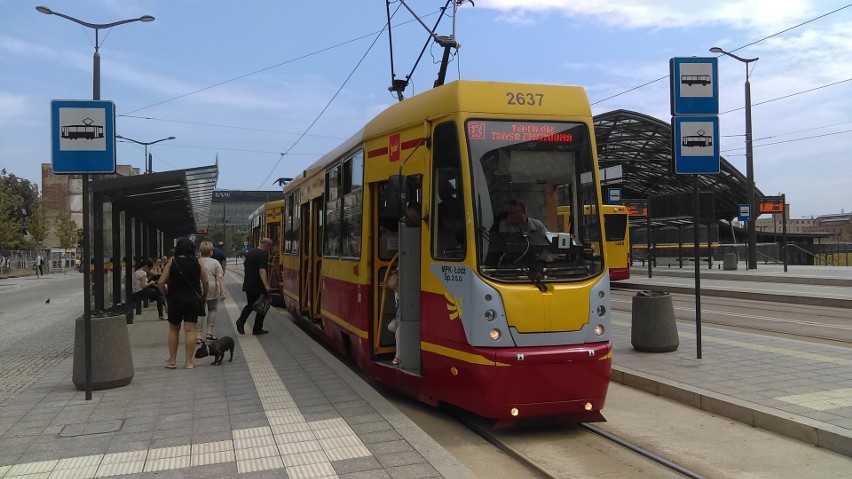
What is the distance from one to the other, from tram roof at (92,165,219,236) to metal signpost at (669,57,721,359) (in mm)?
8088

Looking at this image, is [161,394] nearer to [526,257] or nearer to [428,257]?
[428,257]

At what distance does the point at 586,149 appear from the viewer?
20.0 ft

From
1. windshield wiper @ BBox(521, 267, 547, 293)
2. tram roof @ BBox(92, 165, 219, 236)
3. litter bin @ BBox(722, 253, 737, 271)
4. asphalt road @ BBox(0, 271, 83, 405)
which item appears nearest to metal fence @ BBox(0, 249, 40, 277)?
asphalt road @ BBox(0, 271, 83, 405)

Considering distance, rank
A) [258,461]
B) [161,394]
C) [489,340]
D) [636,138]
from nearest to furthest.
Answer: [258,461]
[489,340]
[161,394]
[636,138]

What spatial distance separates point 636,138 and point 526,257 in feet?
138

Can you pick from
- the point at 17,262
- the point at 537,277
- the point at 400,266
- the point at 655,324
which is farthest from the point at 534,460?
the point at 17,262

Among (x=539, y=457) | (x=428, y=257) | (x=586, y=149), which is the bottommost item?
(x=539, y=457)

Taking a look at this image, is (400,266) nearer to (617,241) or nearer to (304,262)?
(304,262)

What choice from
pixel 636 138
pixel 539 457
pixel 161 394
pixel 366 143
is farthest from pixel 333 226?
pixel 636 138

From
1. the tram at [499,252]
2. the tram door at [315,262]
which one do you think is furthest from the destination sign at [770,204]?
the tram at [499,252]

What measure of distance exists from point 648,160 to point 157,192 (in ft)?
143

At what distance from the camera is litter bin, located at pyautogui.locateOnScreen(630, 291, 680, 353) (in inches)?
353

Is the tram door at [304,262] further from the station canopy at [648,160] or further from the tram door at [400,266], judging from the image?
the station canopy at [648,160]

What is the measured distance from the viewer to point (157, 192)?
43.0 feet
